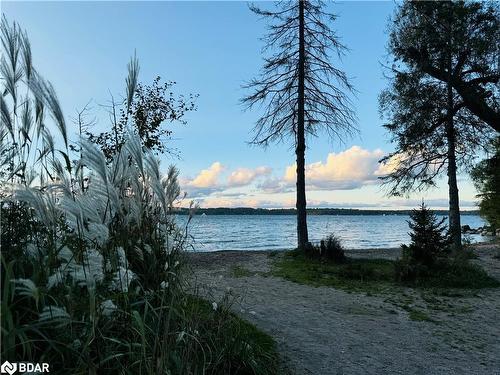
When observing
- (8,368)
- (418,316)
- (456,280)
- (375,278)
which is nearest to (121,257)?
(8,368)

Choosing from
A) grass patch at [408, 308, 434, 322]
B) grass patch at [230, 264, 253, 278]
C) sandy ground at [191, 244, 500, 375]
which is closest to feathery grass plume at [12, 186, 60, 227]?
sandy ground at [191, 244, 500, 375]

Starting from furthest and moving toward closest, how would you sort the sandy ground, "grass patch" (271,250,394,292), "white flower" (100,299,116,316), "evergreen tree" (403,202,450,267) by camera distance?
"evergreen tree" (403,202,450,267)
"grass patch" (271,250,394,292)
the sandy ground
"white flower" (100,299,116,316)

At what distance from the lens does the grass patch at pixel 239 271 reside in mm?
10389

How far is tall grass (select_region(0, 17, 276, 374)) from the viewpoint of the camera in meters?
2.05

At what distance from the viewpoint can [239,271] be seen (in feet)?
36.1

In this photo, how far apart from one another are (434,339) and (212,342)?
3.39m

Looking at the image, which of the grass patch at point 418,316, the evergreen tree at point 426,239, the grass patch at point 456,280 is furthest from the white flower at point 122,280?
the evergreen tree at point 426,239

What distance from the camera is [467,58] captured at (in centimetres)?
1563

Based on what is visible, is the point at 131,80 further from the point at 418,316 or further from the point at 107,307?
the point at 418,316

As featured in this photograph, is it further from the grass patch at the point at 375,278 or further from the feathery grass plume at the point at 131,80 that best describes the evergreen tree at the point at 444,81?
the feathery grass plume at the point at 131,80

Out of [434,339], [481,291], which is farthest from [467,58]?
[434,339]

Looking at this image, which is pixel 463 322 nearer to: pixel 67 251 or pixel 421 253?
pixel 421 253

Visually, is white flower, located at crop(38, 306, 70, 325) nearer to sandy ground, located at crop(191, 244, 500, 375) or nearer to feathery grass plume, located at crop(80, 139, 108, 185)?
feathery grass plume, located at crop(80, 139, 108, 185)

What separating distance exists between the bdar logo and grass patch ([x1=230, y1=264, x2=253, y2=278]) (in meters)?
8.47
